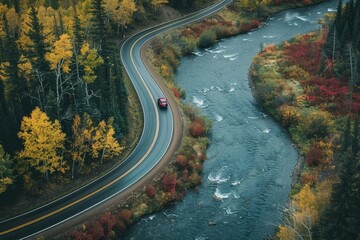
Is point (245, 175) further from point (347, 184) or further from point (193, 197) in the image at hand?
point (347, 184)

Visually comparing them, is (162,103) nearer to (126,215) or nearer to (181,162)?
(181,162)

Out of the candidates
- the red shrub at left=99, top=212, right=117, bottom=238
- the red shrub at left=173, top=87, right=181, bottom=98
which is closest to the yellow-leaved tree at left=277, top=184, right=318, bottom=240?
the red shrub at left=99, top=212, right=117, bottom=238

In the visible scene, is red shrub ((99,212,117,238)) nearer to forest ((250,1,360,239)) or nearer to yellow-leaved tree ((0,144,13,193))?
yellow-leaved tree ((0,144,13,193))

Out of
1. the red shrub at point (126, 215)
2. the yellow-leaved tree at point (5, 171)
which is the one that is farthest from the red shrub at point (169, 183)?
the yellow-leaved tree at point (5, 171)

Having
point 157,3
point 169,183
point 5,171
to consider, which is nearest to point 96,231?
point 169,183

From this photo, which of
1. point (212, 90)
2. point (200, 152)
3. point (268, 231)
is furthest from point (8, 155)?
point (212, 90)

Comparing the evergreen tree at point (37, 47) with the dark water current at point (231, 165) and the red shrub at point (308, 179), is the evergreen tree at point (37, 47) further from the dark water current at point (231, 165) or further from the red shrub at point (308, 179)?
the red shrub at point (308, 179)
